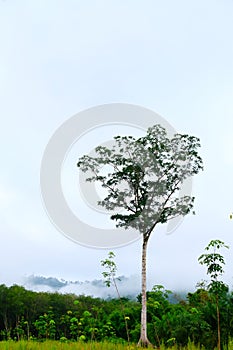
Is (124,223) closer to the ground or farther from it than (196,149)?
closer to the ground

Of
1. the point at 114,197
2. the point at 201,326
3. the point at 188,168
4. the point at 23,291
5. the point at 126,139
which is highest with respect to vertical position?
the point at 126,139

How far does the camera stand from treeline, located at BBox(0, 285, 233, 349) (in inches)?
361

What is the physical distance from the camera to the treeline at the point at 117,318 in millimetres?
9172

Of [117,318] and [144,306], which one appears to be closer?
[117,318]

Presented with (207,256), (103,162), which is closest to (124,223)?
(103,162)

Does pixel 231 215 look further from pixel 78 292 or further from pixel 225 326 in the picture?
pixel 78 292

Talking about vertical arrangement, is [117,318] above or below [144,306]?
below

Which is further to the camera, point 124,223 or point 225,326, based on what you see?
point 124,223

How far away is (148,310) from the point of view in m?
18.8

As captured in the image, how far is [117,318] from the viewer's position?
16.9m

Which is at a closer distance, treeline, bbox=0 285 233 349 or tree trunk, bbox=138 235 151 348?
treeline, bbox=0 285 233 349

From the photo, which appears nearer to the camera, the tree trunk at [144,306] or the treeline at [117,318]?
the treeline at [117,318]

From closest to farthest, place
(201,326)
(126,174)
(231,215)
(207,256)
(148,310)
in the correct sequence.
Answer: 1. (231,215)
2. (207,256)
3. (201,326)
4. (148,310)
5. (126,174)

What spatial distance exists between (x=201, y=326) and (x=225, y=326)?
516mm
